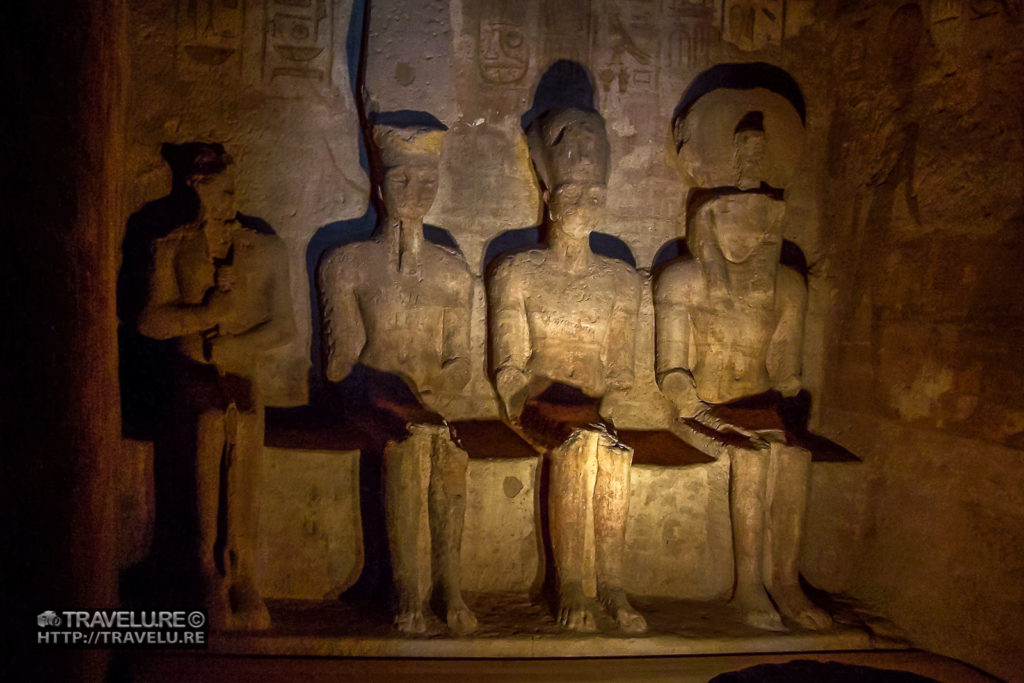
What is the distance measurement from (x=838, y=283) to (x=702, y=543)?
1.78 metres

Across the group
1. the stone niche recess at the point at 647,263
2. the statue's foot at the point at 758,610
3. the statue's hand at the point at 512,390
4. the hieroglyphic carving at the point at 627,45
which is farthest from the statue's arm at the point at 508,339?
the statue's foot at the point at 758,610

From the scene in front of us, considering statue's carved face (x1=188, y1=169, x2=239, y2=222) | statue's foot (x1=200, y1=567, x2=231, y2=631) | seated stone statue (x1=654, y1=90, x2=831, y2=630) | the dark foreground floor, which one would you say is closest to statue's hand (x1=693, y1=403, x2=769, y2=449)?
seated stone statue (x1=654, y1=90, x2=831, y2=630)

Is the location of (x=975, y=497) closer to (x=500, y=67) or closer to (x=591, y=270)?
(x=591, y=270)

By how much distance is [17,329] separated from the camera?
355 centimetres

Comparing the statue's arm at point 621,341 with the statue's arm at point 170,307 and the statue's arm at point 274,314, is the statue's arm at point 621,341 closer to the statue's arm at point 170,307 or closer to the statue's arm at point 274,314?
the statue's arm at point 274,314

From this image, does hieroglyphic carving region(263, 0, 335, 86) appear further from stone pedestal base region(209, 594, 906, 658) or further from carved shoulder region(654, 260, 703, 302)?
stone pedestal base region(209, 594, 906, 658)

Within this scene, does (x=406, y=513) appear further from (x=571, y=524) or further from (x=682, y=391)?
(x=682, y=391)

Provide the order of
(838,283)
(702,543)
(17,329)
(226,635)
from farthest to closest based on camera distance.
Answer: (838,283) < (702,543) < (226,635) < (17,329)

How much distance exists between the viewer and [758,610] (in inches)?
183

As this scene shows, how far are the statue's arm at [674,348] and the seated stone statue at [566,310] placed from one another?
0.52ft

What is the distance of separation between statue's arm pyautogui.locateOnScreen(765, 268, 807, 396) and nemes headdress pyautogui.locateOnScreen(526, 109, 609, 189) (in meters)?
1.24

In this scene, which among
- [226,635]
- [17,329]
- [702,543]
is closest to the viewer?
[17,329]

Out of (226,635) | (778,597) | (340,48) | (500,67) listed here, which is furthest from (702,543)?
(340,48)

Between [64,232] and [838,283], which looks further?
[838,283]
